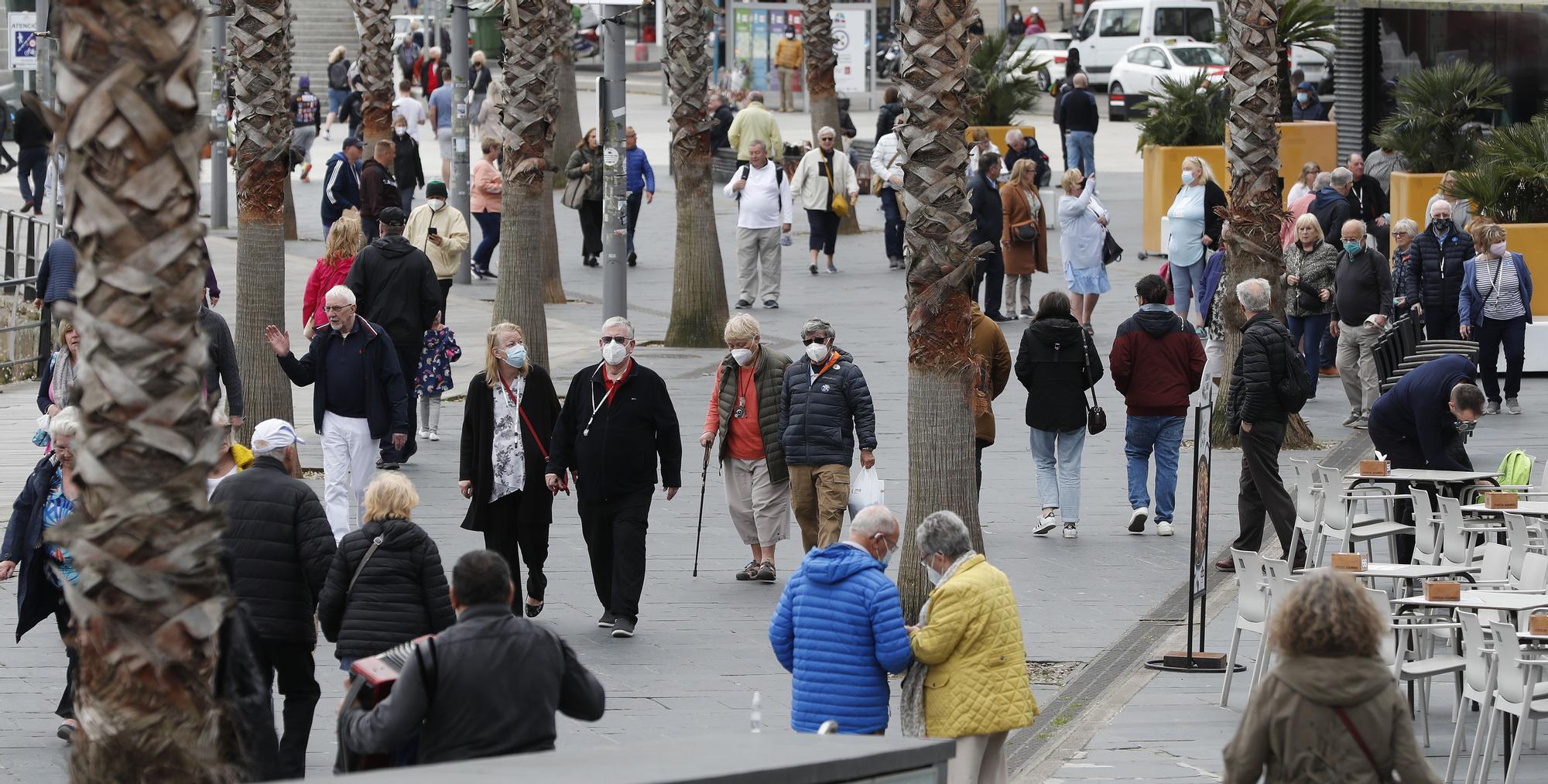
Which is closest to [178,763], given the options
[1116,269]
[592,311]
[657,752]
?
[657,752]

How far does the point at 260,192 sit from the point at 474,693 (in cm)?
885

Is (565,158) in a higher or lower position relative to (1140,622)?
higher

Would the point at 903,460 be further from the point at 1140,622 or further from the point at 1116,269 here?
the point at 1116,269

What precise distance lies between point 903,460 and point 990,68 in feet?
51.4

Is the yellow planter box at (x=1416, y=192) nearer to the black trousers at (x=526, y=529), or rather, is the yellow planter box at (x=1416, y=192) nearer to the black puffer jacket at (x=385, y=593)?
the black trousers at (x=526, y=529)

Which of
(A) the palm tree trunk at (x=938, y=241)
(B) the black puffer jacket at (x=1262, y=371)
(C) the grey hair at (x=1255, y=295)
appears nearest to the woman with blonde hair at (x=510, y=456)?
(A) the palm tree trunk at (x=938, y=241)

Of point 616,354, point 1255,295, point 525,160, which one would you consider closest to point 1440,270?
point 1255,295

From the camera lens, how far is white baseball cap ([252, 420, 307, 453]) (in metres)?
8.27

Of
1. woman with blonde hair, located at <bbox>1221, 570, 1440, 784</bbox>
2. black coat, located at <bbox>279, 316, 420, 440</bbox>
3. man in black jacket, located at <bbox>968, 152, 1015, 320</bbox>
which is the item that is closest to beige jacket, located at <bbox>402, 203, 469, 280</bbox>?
man in black jacket, located at <bbox>968, 152, 1015, 320</bbox>

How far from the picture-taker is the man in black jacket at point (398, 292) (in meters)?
14.5

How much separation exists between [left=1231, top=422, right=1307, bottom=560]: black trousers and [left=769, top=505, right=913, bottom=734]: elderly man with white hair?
5.19m

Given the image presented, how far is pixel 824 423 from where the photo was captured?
11484mm

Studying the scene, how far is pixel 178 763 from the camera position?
192 inches

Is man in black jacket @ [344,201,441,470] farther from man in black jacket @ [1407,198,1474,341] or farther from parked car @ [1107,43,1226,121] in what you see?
parked car @ [1107,43,1226,121]
